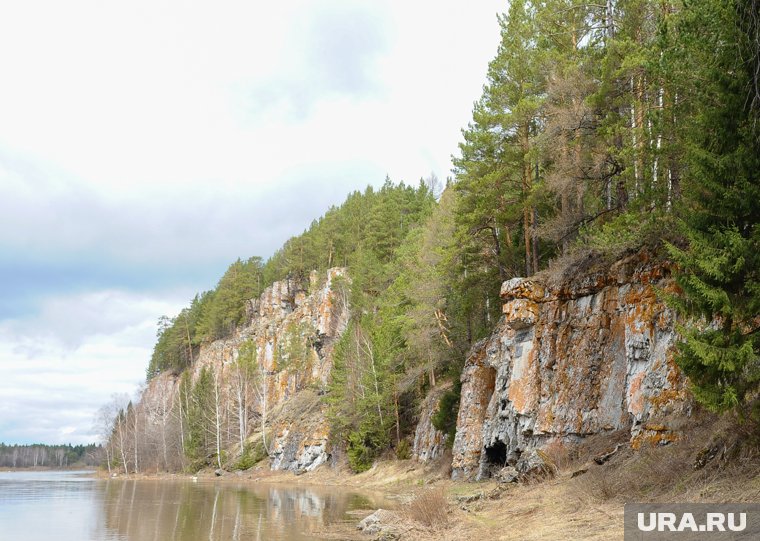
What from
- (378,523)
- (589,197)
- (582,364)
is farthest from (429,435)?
(378,523)

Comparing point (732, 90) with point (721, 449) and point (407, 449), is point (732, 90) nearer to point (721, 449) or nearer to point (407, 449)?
point (721, 449)

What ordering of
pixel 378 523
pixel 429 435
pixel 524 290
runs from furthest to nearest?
pixel 429 435, pixel 524 290, pixel 378 523

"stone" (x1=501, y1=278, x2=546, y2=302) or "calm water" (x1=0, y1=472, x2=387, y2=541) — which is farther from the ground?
"stone" (x1=501, y1=278, x2=546, y2=302)

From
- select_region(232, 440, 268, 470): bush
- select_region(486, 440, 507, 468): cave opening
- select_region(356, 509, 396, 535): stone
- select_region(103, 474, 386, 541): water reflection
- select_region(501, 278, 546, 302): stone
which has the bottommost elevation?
select_region(232, 440, 268, 470): bush

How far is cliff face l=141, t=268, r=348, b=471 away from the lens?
58.0 meters

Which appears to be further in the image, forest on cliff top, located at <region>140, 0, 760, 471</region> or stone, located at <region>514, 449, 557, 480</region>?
stone, located at <region>514, 449, 557, 480</region>

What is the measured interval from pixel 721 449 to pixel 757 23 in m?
8.11

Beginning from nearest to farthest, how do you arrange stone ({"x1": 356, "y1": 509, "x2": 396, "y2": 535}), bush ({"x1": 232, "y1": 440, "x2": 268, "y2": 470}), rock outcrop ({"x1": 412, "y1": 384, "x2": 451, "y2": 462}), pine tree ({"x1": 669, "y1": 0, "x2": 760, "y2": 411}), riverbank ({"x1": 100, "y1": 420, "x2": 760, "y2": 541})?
pine tree ({"x1": 669, "y1": 0, "x2": 760, "y2": 411})
riverbank ({"x1": 100, "y1": 420, "x2": 760, "y2": 541})
stone ({"x1": 356, "y1": 509, "x2": 396, "y2": 535})
rock outcrop ({"x1": 412, "y1": 384, "x2": 451, "y2": 462})
bush ({"x1": 232, "y1": 440, "x2": 268, "y2": 470})

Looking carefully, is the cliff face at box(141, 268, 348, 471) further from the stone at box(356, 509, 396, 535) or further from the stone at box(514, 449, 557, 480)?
the stone at box(356, 509, 396, 535)

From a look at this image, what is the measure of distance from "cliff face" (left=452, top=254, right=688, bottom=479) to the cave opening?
0.04 meters

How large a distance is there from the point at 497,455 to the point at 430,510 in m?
11.7

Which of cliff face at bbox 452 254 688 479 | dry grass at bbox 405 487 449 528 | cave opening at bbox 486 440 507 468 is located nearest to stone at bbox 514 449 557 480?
cliff face at bbox 452 254 688 479

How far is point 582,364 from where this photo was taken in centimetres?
2116

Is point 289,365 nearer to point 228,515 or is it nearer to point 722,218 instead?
point 228,515
